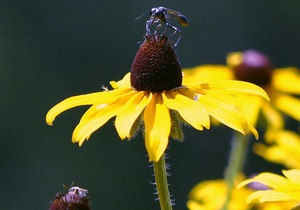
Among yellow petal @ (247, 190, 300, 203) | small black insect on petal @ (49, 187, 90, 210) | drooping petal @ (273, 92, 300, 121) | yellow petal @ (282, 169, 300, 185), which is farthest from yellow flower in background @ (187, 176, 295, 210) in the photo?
small black insect on petal @ (49, 187, 90, 210)

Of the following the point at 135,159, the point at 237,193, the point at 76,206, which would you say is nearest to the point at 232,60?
the point at 237,193

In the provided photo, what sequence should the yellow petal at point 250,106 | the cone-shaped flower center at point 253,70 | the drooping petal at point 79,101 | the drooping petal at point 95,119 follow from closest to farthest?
the drooping petal at point 95,119, the drooping petal at point 79,101, the yellow petal at point 250,106, the cone-shaped flower center at point 253,70

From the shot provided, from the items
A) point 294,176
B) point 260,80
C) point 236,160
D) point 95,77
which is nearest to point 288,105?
point 260,80

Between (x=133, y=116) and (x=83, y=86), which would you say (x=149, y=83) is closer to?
(x=133, y=116)

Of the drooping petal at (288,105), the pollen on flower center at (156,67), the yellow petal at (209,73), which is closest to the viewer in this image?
the pollen on flower center at (156,67)

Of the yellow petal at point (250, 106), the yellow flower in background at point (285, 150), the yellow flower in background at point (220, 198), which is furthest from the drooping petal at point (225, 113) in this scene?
the yellow petal at point (250, 106)

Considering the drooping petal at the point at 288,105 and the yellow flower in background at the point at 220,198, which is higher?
the drooping petal at the point at 288,105

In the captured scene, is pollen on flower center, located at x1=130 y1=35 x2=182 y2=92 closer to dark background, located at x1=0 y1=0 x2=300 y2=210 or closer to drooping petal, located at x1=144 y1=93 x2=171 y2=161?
drooping petal, located at x1=144 y1=93 x2=171 y2=161

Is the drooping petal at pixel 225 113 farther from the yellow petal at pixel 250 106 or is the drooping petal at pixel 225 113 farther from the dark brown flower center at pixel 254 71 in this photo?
the dark brown flower center at pixel 254 71

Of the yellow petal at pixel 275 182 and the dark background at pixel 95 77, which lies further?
the dark background at pixel 95 77
